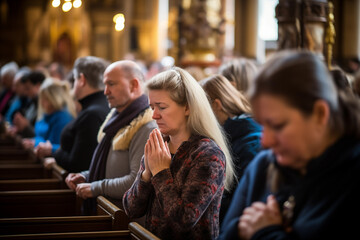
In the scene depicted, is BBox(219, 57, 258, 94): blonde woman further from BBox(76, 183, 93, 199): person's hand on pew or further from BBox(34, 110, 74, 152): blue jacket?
BBox(34, 110, 74, 152): blue jacket

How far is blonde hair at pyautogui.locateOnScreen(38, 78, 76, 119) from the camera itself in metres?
6.26

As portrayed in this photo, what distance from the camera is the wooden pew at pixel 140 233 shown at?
8.44 feet

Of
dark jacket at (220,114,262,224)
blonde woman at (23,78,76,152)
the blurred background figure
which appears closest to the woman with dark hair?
dark jacket at (220,114,262,224)

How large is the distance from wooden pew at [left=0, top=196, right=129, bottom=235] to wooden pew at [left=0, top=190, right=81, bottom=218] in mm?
966

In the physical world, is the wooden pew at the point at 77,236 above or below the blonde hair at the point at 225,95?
below

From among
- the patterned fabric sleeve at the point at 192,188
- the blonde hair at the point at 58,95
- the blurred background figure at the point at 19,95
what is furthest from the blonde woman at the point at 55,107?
the patterned fabric sleeve at the point at 192,188

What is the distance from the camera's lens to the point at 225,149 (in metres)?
2.95

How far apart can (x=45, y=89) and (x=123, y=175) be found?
2.78 m

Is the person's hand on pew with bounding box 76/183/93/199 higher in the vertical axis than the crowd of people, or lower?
lower

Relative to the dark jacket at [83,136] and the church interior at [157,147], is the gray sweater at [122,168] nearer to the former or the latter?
the church interior at [157,147]

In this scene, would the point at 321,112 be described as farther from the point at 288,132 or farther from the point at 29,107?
the point at 29,107

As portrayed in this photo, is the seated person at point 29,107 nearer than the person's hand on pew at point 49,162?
No

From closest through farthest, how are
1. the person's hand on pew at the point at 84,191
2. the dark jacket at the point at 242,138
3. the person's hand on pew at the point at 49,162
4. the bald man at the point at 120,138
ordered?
1. the dark jacket at the point at 242,138
2. the bald man at the point at 120,138
3. the person's hand on pew at the point at 84,191
4. the person's hand on pew at the point at 49,162

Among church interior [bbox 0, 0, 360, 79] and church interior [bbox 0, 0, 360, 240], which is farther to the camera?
church interior [bbox 0, 0, 360, 79]
